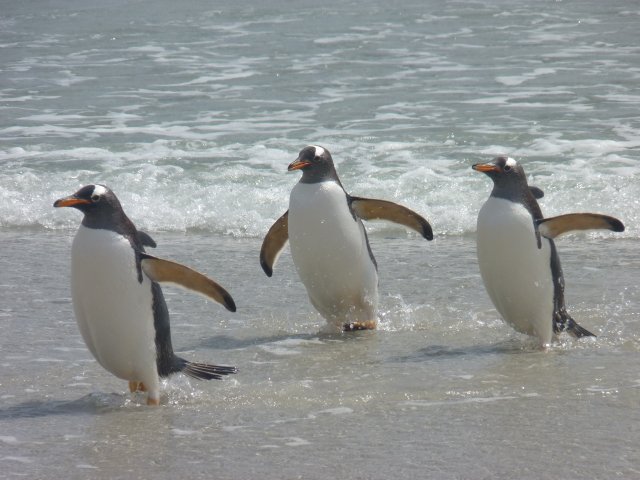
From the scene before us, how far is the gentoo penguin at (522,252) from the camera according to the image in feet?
16.4

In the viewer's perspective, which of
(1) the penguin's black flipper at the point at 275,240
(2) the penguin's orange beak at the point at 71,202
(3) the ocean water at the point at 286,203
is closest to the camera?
(3) the ocean water at the point at 286,203

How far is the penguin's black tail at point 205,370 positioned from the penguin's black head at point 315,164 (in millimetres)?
1384

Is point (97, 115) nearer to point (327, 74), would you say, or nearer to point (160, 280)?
point (327, 74)

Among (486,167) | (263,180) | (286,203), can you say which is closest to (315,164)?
(486,167)

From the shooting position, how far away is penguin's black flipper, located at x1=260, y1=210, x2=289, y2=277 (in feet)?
19.0

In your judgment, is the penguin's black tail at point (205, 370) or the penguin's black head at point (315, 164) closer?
the penguin's black tail at point (205, 370)

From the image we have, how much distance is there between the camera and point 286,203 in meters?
8.53

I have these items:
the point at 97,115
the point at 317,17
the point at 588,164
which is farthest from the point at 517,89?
the point at 317,17

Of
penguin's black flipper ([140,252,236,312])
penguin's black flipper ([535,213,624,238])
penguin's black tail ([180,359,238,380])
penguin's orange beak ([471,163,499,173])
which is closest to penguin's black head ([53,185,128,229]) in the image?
penguin's black flipper ([140,252,236,312])

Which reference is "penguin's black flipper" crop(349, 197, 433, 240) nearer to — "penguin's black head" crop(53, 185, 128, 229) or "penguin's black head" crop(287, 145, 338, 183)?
"penguin's black head" crop(287, 145, 338, 183)

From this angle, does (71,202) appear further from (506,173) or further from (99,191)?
(506,173)

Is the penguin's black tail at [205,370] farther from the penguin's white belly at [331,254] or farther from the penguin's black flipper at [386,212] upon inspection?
the penguin's black flipper at [386,212]

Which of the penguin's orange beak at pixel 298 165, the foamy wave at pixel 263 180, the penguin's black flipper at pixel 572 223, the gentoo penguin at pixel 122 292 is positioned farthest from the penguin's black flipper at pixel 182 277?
the foamy wave at pixel 263 180

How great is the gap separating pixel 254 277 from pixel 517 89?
6.53 m
